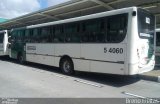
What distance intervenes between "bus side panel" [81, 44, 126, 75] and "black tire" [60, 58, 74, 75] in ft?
4.18

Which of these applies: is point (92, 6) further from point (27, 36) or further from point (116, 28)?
point (116, 28)

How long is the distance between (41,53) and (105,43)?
5783mm

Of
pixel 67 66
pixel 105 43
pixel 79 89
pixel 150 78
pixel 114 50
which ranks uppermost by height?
pixel 105 43

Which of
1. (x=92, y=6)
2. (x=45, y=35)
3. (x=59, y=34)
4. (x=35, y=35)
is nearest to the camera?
(x=59, y=34)

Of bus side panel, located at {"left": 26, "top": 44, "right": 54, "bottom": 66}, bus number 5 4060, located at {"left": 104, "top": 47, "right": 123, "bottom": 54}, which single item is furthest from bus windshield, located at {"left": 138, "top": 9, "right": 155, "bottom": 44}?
bus side panel, located at {"left": 26, "top": 44, "right": 54, "bottom": 66}

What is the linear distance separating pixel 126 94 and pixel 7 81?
513 cm

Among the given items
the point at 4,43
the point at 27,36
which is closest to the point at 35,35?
the point at 27,36

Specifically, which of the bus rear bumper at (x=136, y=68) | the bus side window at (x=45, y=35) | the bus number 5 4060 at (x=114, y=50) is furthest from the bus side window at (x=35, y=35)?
the bus rear bumper at (x=136, y=68)

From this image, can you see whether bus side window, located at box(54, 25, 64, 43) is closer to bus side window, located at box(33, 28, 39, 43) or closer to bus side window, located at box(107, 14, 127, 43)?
bus side window, located at box(33, 28, 39, 43)

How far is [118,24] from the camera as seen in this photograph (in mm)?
8469

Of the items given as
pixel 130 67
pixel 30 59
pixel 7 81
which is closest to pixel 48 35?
pixel 30 59

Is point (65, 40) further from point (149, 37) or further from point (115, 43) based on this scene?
point (149, 37)

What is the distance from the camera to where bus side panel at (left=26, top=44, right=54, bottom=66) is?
Answer: 12656mm

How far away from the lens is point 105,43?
355 inches
